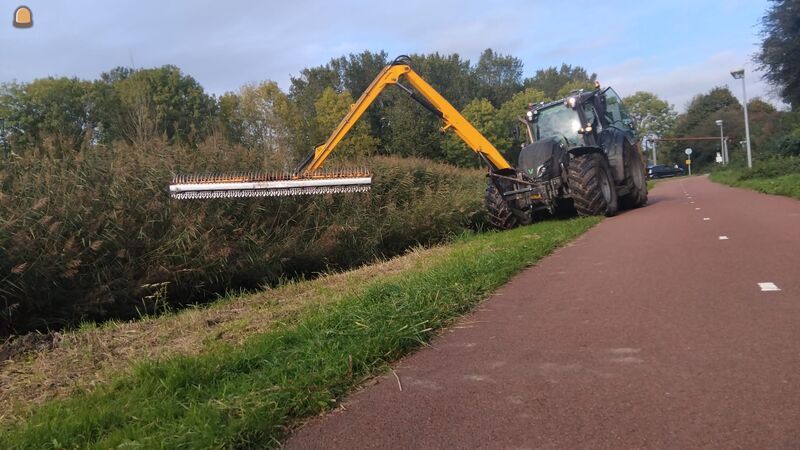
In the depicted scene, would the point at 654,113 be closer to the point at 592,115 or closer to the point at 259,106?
the point at 259,106

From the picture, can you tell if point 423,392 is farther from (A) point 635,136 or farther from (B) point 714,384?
(A) point 635,136

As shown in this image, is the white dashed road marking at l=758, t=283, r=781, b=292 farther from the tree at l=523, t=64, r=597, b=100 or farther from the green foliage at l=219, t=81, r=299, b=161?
the tree at l=523, t=64, r=597, b=100

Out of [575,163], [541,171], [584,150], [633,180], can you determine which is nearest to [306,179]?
[541,171]

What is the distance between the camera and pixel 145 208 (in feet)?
32.0

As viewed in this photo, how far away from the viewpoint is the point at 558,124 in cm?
1780

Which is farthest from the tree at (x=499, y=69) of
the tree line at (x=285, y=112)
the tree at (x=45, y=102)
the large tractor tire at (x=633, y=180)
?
the large tractor tire at (x=633, y=180)

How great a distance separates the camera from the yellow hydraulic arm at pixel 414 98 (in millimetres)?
13203

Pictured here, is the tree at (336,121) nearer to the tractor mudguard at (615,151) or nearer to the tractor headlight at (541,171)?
the tractor mudguard at (615,151)

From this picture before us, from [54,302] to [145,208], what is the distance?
6.47 ft

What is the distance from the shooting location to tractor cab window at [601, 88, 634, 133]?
1853 centimetres

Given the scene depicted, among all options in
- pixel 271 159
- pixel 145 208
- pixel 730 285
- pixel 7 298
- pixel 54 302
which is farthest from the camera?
pixel 271 159

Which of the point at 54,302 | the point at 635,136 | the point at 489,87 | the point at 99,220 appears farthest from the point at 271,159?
the point at 489,87

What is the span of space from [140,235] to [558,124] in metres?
12.2

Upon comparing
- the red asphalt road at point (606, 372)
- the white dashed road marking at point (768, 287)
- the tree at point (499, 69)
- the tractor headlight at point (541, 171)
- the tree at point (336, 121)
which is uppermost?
the tree at point (499, 69)
